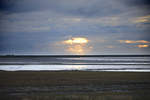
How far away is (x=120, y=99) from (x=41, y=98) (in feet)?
15.3

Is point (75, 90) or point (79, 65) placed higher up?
point (79, 65)

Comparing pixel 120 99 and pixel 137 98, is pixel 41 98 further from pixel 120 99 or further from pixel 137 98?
pixel 137 98

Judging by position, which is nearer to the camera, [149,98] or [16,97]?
[149,98]

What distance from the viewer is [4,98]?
10156mm

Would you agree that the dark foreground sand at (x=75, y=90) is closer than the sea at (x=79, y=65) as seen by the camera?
Yes

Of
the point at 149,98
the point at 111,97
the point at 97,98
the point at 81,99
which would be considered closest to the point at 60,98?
the point at 81,99

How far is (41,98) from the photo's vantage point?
32.7 feet

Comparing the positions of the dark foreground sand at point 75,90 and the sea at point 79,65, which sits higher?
the sea at point 79,65

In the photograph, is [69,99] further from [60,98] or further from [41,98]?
[41,98]

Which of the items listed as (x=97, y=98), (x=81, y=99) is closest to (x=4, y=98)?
(x=81, y=99)

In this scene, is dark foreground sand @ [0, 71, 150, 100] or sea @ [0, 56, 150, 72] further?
sea @ [0, 56, 150, 72]

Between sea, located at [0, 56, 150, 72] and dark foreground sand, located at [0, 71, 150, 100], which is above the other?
sea, located at [0, 56, 150, 72]

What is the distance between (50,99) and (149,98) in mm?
5713

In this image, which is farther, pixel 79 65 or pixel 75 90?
pixel 79 65
